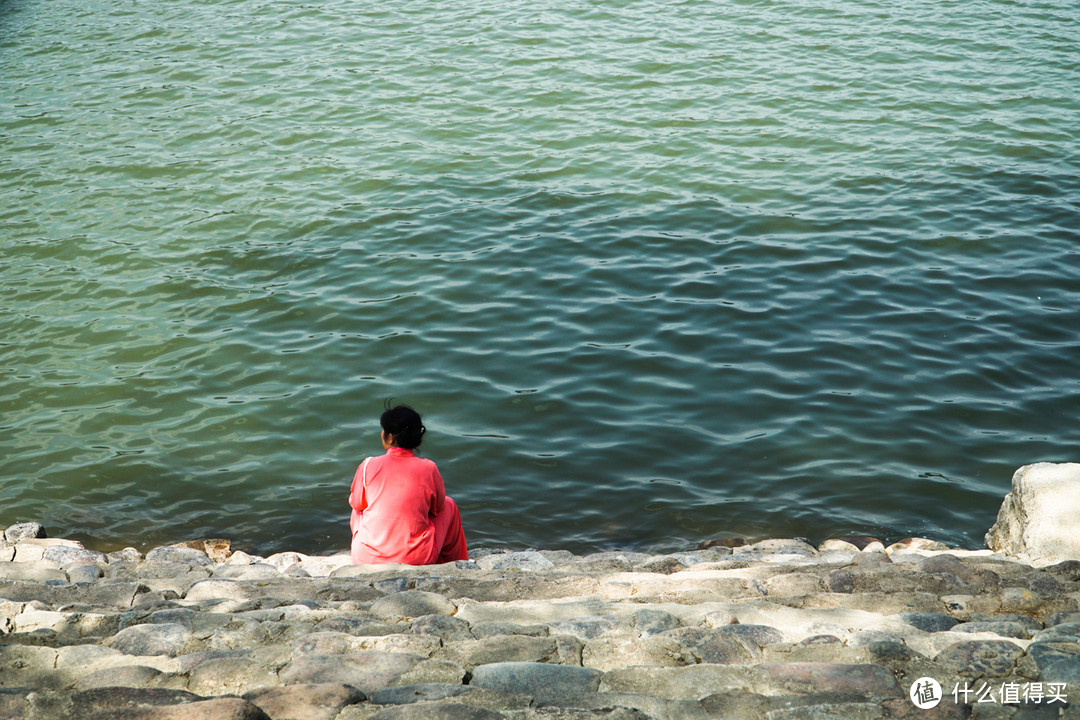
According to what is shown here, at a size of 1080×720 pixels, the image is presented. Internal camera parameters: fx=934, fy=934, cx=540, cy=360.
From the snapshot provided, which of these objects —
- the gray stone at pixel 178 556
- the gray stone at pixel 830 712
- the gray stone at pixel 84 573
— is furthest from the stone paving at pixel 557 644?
the gray stone at pixel 178 556

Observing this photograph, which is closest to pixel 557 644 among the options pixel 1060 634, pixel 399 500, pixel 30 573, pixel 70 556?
pixel 1060 634

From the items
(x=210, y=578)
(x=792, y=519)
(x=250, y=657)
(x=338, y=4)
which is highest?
(x=338, y=4)

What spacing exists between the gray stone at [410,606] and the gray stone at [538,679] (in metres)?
1.01

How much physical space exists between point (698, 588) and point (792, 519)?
285cm

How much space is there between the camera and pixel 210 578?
18.7 ft

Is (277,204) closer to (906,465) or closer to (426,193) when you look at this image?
(426,193)

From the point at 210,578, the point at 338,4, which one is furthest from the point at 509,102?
the point at 210,578

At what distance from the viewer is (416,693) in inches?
124

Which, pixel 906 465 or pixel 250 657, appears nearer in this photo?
pixel 250 657

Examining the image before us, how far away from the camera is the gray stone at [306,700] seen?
2.97 meters

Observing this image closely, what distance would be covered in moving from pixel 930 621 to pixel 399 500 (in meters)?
3.22

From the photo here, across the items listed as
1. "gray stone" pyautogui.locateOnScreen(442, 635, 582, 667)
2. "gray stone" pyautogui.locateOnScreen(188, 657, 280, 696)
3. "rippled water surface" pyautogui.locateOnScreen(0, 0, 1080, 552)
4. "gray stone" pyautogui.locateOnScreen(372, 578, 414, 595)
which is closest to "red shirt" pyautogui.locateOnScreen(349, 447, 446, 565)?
"gray stone" pyautogui.locateOnScreen(372, 578, 414, 595)

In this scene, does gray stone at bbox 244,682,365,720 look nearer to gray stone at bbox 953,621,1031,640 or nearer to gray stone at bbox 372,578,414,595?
gray stone at bbox 372,578,414,595

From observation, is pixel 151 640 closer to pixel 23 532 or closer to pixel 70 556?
pixel 70 556
